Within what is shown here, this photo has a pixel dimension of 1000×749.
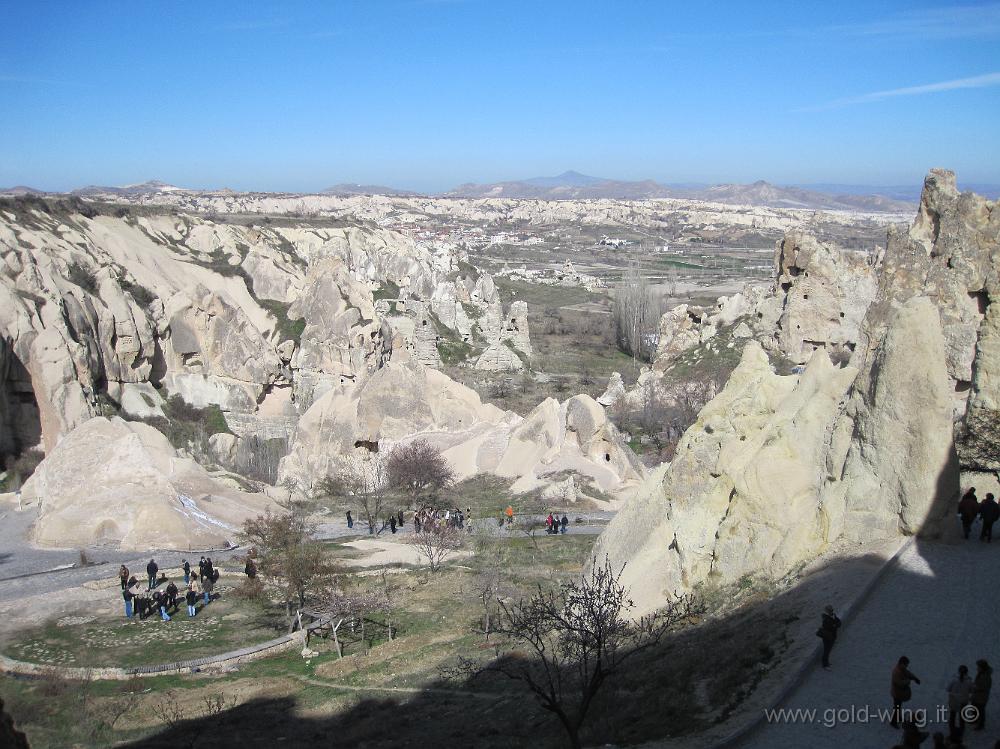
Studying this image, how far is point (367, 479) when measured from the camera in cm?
3150

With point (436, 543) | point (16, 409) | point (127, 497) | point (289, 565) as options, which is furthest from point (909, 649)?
point (16, 409)

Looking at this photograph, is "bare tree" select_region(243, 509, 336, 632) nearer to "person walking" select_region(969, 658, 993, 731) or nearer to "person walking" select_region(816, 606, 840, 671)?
"person walking" select_region(816, 606, 840, 671)

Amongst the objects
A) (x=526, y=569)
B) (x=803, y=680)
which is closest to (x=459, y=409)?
(x=526, y=569)

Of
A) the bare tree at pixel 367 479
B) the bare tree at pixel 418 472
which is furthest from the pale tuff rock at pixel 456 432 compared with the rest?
the bare tree at pixel 418 472

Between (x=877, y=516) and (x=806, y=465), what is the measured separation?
1640 mm

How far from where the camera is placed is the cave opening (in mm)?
36250

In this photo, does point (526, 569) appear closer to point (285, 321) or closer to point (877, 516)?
point (877, 516)

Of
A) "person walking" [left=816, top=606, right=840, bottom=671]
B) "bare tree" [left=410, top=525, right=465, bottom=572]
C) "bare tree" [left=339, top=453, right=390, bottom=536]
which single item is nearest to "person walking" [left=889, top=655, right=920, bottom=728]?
"person walking" [left=816, top=606, right=840, bottom=671]

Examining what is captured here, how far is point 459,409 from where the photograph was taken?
3356 centimetres

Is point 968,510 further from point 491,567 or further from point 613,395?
point 613,395

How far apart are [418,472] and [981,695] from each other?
23380 mm

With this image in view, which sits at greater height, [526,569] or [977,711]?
[977,711]

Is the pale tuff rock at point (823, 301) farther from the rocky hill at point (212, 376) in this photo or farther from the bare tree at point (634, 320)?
the bare tree at point (634, 320)

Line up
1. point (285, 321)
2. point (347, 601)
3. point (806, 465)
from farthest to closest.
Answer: point (285, 321), point (347, 601), point (806, 465)
